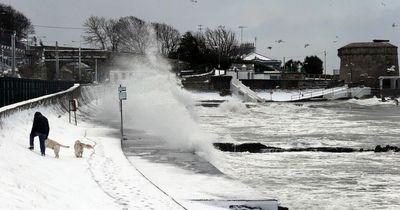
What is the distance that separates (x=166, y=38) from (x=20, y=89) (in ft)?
381

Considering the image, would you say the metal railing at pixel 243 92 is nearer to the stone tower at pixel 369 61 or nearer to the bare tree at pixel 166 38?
the stone tower at pixel 369 61

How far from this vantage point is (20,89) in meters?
26.6

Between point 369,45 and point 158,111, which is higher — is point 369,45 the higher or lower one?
the higher one

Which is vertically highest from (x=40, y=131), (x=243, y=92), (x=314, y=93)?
(x=40, y=131)

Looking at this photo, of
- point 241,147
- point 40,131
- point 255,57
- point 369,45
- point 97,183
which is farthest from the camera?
point 255,57

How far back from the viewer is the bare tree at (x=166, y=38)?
14062cm

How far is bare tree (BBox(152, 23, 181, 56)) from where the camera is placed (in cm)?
14062

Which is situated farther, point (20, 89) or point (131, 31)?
point (131, 31)

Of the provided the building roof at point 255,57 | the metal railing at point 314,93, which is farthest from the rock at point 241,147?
the building roof at point 255,57

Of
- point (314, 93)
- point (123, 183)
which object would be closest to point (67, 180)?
point (123, 183)

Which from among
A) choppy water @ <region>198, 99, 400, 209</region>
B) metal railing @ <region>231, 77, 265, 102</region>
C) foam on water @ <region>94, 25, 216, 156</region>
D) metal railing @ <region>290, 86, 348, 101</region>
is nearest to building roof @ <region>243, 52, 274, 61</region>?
metal railing @ <region>290, 86, 348, 101</region>

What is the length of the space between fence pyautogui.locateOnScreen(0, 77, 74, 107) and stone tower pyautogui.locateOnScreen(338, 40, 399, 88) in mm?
91601

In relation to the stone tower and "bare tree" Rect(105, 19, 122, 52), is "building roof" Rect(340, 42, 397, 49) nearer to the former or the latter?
the stone tower

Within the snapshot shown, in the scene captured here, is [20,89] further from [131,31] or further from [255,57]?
[255,57]
